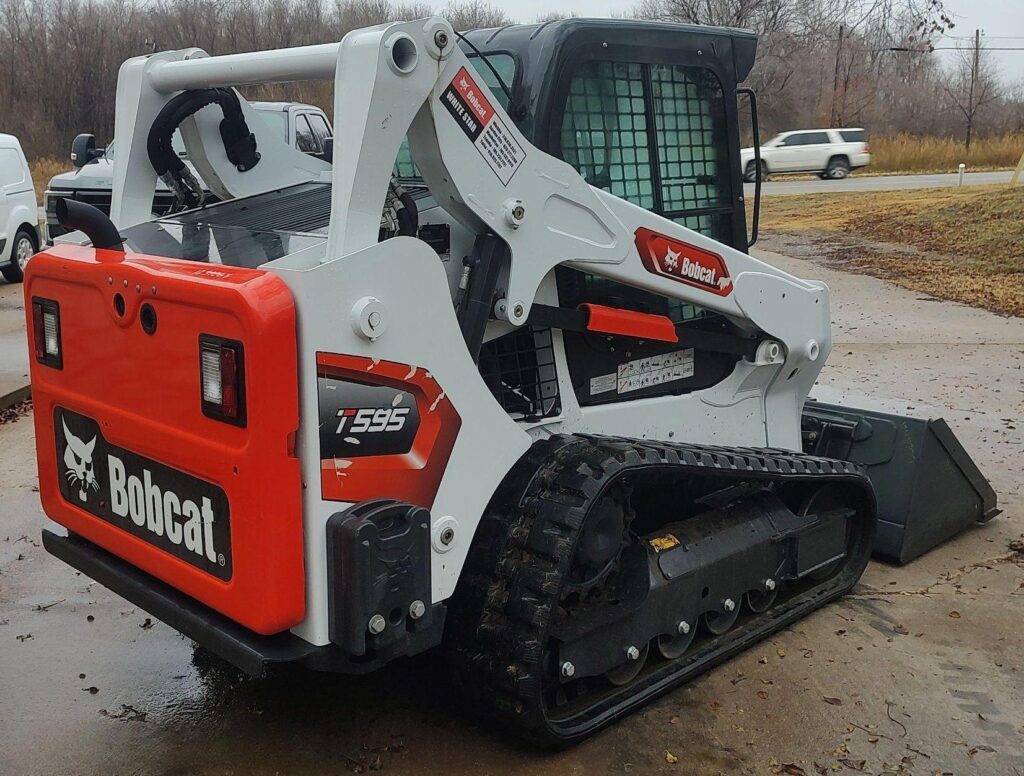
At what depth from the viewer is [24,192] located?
47.5ft

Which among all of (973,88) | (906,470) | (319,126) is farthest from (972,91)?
(906,470)

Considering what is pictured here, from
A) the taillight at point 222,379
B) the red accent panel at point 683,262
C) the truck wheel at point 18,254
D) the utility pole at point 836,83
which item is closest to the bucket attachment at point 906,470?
the red accent panel at point 683,262

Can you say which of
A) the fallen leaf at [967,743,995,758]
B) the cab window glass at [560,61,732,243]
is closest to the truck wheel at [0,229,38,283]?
the cab window glass at [560,61,732,243]

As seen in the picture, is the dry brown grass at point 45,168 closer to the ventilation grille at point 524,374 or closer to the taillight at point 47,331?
the taillight at point 47,331

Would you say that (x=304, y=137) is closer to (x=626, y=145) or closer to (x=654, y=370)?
(x=626, y=145)

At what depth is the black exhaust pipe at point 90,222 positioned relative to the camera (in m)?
3.31

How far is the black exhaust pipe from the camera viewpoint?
3.31m

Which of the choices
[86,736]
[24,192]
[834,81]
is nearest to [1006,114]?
[834,81]

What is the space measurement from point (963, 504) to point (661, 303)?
2.26 meters

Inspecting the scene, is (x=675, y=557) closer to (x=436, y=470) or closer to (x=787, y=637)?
(x=787, y=637)

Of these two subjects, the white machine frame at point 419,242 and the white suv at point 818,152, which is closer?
the white machine frame at point 419,242

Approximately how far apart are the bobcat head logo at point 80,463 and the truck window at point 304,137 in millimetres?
8618

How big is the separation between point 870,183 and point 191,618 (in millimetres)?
29071

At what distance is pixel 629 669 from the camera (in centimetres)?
386
